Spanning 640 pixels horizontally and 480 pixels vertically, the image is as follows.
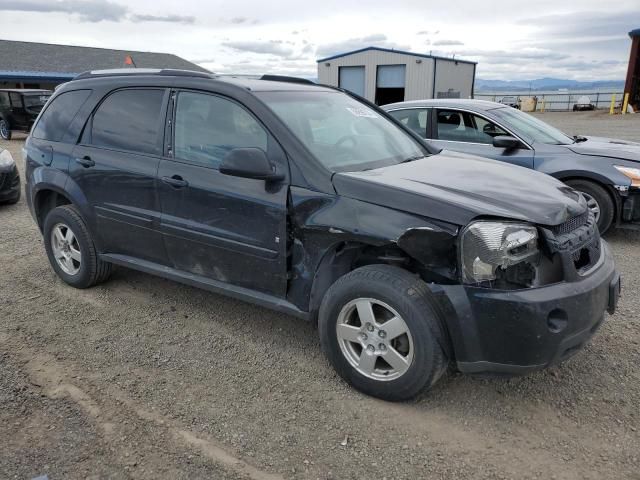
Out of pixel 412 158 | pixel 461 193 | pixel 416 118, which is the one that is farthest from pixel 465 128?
pixel 461 193

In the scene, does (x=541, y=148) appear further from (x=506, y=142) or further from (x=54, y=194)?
(x=54, y=194)

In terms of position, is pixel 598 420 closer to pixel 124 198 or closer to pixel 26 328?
pixel 124 198

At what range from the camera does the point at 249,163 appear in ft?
10.1

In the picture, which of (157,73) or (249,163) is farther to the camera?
(157,73)

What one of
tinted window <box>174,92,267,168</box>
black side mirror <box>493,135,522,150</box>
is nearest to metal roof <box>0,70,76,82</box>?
black side mirror <box>493,135,522,150</box>

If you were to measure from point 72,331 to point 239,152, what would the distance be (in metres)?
1.96

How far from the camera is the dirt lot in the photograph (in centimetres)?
251

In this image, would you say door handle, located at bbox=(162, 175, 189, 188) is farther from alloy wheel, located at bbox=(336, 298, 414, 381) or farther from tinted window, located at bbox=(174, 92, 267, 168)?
alloy wheel, located at bbox=(336, 298, 414, 381)

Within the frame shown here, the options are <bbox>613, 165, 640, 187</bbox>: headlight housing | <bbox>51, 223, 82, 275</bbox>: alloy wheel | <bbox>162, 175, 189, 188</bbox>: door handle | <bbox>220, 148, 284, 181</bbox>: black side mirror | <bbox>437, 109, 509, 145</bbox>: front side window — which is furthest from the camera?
<bbox>437, 109, 509, 145</bbox>: front side window

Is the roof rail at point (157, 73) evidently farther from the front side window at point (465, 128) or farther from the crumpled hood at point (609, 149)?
the crumpled hood at point (609, 149)

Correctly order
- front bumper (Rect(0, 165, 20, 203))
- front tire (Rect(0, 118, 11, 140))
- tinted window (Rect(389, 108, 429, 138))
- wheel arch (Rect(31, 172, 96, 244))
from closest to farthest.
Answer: wheel arch (Rect(31, 172, 96, 244))
tinted window (Rect(389, 108, 429, 138))
front bumper (Rect(0, 165, 20, 203))
front tire (Rect(0, 118, 11, 140))

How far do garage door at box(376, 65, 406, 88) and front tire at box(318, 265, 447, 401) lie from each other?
31483mm

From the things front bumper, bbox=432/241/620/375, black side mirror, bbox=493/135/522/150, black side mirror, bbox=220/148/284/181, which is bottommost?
front bumper, bbox=432/241/620/375

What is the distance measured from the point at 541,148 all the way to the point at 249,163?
14.4ft
